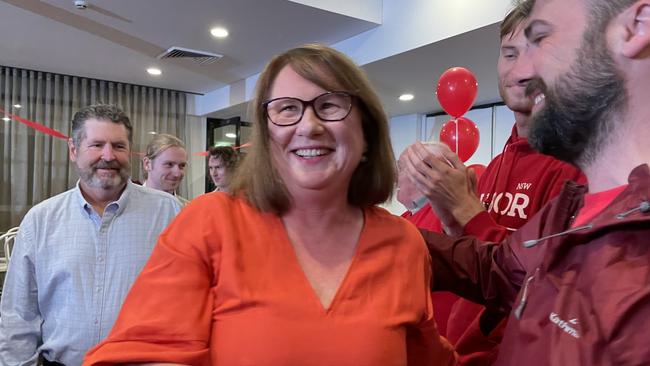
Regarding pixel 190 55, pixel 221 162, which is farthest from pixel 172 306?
pixel 190 55

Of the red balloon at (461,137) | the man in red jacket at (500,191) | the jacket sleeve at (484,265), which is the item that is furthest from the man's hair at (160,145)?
the jacket sleeve at (484,265)

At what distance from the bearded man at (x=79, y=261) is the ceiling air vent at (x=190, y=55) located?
285cm

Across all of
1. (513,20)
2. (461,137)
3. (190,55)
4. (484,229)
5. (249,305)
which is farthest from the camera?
(190,55)

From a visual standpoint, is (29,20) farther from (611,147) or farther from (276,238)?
(611,147)

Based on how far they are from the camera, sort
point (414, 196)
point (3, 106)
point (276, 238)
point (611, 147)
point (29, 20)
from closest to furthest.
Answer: point (611, 147) → point (276, 238) → point (414, 196) → point (29, 20) → point (3, 106)

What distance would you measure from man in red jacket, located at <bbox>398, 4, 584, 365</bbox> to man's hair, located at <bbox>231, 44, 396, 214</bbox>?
0.91 ft

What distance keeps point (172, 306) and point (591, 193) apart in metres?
0.75

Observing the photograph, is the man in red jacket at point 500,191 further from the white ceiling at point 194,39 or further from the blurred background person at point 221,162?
the blurred background person at point 221,162

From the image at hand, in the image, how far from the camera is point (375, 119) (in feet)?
3.52

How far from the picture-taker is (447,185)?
4.15 feet

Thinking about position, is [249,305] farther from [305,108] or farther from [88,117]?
[88,117]

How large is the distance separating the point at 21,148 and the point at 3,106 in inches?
20.0

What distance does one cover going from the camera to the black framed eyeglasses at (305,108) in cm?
96

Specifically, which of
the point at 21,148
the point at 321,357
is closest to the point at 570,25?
the point at 321,357
